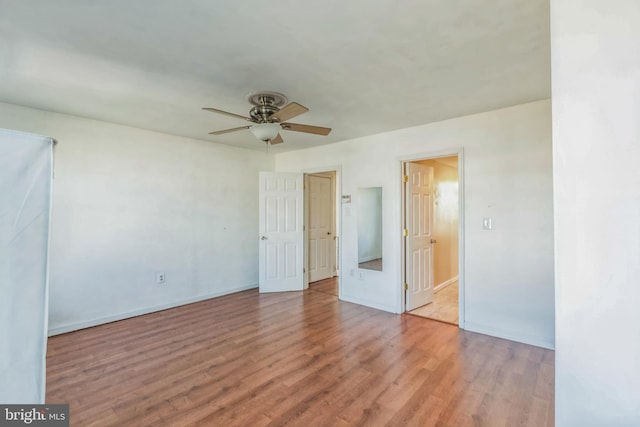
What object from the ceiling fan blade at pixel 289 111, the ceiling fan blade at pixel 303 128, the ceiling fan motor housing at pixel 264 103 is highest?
the ceiling fan motor housing at pixel 264 103

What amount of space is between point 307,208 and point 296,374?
323 centimetres

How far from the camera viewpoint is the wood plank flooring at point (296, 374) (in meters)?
1.94

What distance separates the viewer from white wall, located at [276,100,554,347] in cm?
288

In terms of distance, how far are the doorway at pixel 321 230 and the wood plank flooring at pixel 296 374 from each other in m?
1.91

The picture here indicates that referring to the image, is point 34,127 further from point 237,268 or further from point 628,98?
point 628,98

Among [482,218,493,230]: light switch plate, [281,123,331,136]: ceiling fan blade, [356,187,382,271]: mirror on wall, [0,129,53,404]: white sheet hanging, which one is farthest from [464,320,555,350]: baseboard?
[0,129,53,404]: white sheet hanging

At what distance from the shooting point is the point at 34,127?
308 cm

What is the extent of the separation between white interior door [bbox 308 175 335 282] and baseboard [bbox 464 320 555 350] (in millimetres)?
2948

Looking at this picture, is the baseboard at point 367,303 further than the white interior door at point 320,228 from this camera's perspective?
No

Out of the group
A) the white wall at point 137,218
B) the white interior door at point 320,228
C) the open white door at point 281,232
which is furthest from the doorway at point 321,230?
the white wall at point 137,218

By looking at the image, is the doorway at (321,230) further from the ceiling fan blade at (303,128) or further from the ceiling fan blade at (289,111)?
the ceiling fan blade at (289,111)

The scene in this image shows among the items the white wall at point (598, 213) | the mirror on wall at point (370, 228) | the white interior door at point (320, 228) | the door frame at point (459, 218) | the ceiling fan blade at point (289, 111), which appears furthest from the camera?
the white interior door at point (320, 228)

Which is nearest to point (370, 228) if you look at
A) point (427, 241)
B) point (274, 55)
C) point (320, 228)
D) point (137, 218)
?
point (427, 241)

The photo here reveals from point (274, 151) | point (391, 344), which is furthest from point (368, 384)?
point (274, 151)
